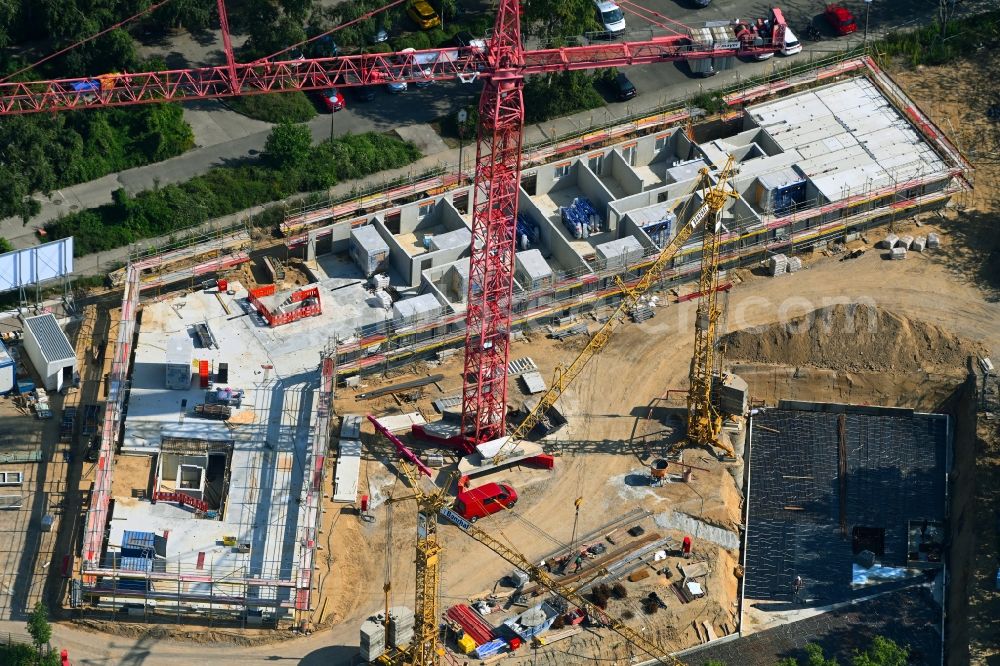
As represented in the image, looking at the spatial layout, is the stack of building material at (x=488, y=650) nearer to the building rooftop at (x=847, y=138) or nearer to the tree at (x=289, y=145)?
the tree at (x=289, y=145)

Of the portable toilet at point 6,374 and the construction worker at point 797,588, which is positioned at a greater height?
the portable toilet at point 6,374

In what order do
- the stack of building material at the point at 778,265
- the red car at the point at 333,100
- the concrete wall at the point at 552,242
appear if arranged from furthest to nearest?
the red car at the point at 333,100 → the stack of building material at the point at 778,265 → the concrete wall at the point at 552,242

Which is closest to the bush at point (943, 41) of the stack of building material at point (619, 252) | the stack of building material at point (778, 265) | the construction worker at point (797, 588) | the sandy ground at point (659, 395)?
the sandy ground at point (659, 395)

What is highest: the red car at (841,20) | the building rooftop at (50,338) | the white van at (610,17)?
the red car at (841,20)

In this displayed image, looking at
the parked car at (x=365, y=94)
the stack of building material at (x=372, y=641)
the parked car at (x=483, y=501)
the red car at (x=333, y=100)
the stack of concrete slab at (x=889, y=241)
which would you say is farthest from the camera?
the parked car at (x=365, y=94)

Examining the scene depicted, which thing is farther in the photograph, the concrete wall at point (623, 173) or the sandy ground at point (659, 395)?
the concrete wall at point (623, 173)

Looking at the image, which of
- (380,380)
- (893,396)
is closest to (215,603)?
(380,380)

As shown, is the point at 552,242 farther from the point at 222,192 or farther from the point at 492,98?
the point at 492,98
